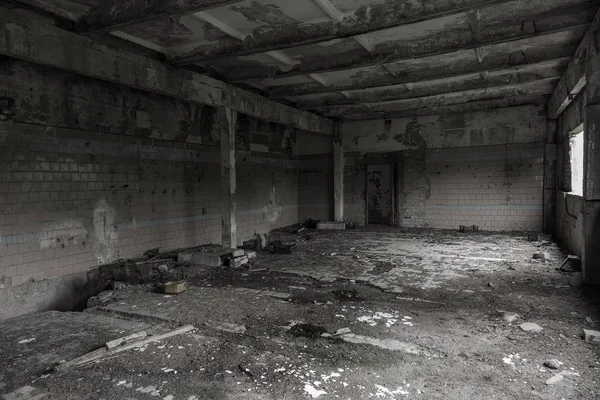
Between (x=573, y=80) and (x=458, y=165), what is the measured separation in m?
5.05

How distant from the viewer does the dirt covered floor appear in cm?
301

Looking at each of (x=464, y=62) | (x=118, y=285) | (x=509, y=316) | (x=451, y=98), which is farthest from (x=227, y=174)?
(x=451, y=98)

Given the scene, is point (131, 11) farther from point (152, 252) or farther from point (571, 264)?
point (571, 264)

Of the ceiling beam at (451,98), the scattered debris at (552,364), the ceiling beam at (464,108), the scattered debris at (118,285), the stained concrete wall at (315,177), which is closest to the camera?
the scattered debris at (552,364)

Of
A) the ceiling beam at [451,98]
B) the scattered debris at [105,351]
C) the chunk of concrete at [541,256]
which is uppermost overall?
the ceiling beam at [451,98]

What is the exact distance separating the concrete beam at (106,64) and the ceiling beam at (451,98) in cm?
323

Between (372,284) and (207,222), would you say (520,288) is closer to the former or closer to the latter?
(372,284)

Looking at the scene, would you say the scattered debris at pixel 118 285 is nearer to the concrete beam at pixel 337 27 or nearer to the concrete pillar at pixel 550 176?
the concrete beam at pixel 337 27

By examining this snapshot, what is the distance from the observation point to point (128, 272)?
6.68 m

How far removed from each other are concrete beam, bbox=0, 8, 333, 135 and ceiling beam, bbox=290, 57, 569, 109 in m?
1.89

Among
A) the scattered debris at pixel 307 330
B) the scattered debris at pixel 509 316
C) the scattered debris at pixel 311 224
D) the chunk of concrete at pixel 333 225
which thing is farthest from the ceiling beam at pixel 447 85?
the scattered debris at pixel 307 330

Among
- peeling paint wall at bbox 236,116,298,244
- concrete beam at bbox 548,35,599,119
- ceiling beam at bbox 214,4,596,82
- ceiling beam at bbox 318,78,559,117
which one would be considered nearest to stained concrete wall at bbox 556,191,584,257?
concrete beam at bbox 548,35,599,119

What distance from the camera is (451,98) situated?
33.0ft

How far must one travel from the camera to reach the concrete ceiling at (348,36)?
479 centimetres
